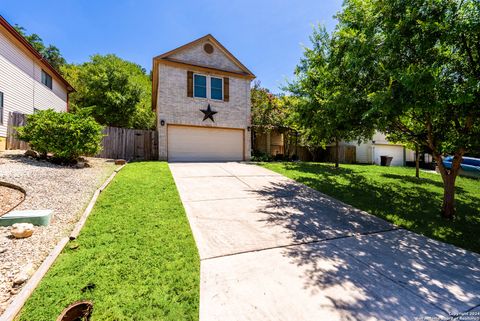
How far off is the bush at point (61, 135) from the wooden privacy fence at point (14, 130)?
7.24ft

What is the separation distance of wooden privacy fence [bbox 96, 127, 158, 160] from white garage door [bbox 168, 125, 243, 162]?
4.79 ft

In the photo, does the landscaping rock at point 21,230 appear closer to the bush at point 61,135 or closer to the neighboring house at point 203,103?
the bush at point 61,135

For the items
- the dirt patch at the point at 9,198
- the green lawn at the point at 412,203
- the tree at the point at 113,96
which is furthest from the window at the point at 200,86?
the dirt patch at the point at 9,198

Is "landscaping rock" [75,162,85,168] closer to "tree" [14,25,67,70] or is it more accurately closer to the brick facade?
the brick facade

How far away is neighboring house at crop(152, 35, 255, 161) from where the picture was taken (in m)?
12.7

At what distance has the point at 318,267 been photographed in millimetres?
3137

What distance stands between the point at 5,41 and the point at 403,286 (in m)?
17.1

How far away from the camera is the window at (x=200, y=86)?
13211mm

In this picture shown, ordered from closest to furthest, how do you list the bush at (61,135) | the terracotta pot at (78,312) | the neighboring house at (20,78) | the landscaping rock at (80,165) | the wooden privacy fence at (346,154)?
the terracotta pot at (78,312)
the bush at (61,135)
the landscaping rock at (80,165)
the neighboring house at (20,78)
the wooden privacy fence at (346,154)

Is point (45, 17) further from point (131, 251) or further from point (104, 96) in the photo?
point (131, 251)

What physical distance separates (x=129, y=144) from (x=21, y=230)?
10619 mm

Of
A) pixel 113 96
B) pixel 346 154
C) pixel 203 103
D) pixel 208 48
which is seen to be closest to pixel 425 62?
pixel 203 103

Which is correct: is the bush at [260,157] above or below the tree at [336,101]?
below

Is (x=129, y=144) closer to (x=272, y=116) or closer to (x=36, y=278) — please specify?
(x=272, y=116)
